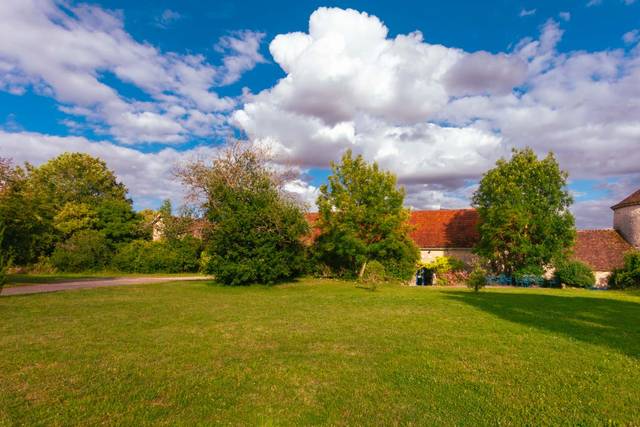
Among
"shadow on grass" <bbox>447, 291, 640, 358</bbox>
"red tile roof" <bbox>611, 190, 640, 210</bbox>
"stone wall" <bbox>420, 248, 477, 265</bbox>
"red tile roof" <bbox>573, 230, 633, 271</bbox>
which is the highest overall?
"red tile roof" <bbox>611, 190, 640, 210</bbox>

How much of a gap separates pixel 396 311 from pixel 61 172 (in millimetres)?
49156

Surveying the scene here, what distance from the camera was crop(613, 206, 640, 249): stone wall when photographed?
30.9m

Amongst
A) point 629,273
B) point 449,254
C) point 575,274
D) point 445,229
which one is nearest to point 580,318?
point 575,274

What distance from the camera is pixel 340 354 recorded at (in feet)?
25.6

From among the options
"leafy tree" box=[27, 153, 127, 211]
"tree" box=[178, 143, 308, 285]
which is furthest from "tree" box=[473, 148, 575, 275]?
"leafy tree" box=[27, 153, 127, 211]

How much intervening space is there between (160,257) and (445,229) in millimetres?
27673

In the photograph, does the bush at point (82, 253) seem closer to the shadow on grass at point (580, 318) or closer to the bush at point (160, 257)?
the bush at point (160, 257)

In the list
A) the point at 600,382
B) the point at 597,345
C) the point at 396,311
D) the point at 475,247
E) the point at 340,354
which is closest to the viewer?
the point at 600,382

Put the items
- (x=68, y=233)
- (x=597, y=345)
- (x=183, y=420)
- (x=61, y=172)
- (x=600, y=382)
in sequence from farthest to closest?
(x=61, y=172)
(x=68, y=233)
(x=597, y=345)
(x=600, y=382)
(x=183, y=420)

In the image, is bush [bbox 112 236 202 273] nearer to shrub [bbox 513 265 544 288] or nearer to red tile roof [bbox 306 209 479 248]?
red tile roof [bbox 306 209 479 248]

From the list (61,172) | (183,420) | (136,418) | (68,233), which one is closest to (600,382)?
(183,420)

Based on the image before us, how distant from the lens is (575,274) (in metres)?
27.7

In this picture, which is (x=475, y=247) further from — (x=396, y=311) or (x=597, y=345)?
(x=597, y=345)

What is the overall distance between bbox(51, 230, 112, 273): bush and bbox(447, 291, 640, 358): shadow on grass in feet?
113
